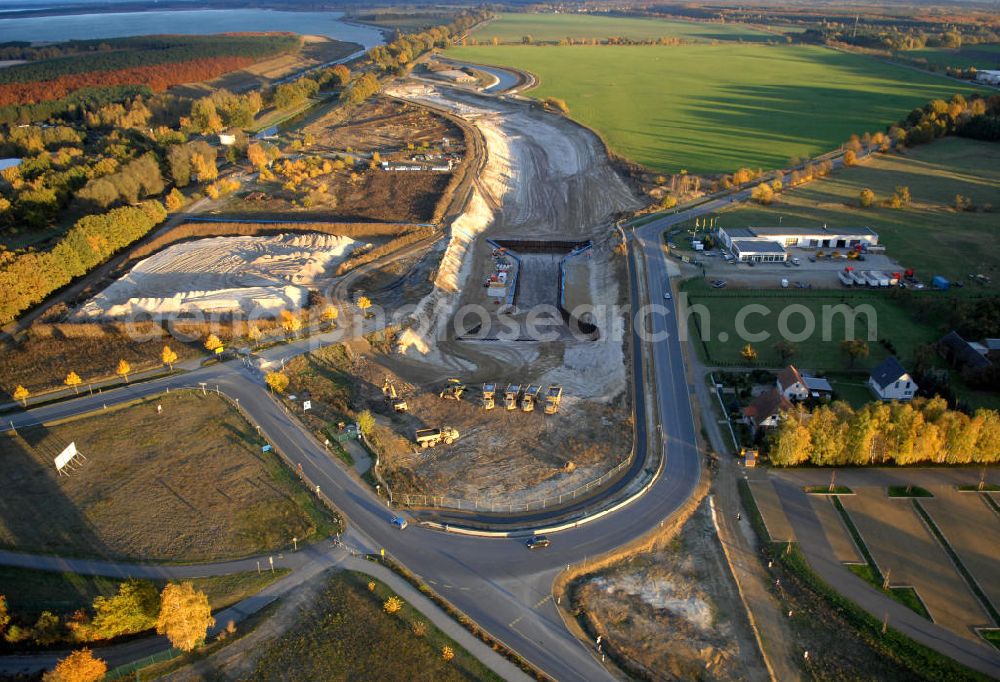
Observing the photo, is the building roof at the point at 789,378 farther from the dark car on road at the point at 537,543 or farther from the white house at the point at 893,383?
the dark car on road at the point at 537,543

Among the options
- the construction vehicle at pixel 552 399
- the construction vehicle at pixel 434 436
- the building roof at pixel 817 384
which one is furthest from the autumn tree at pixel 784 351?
the construction vehicle at pixel 434 436

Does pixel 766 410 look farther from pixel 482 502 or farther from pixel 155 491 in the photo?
pixel 155 491

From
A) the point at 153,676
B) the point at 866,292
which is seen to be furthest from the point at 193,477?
the point at 866,292

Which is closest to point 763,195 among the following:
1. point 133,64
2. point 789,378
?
point 789,378

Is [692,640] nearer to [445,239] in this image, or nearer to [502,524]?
[502,524]

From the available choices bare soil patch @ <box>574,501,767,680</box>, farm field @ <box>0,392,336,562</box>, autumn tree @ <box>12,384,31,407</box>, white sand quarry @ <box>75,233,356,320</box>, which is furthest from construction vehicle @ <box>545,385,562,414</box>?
autumn tree @ <box>12,384,31,407</box>
